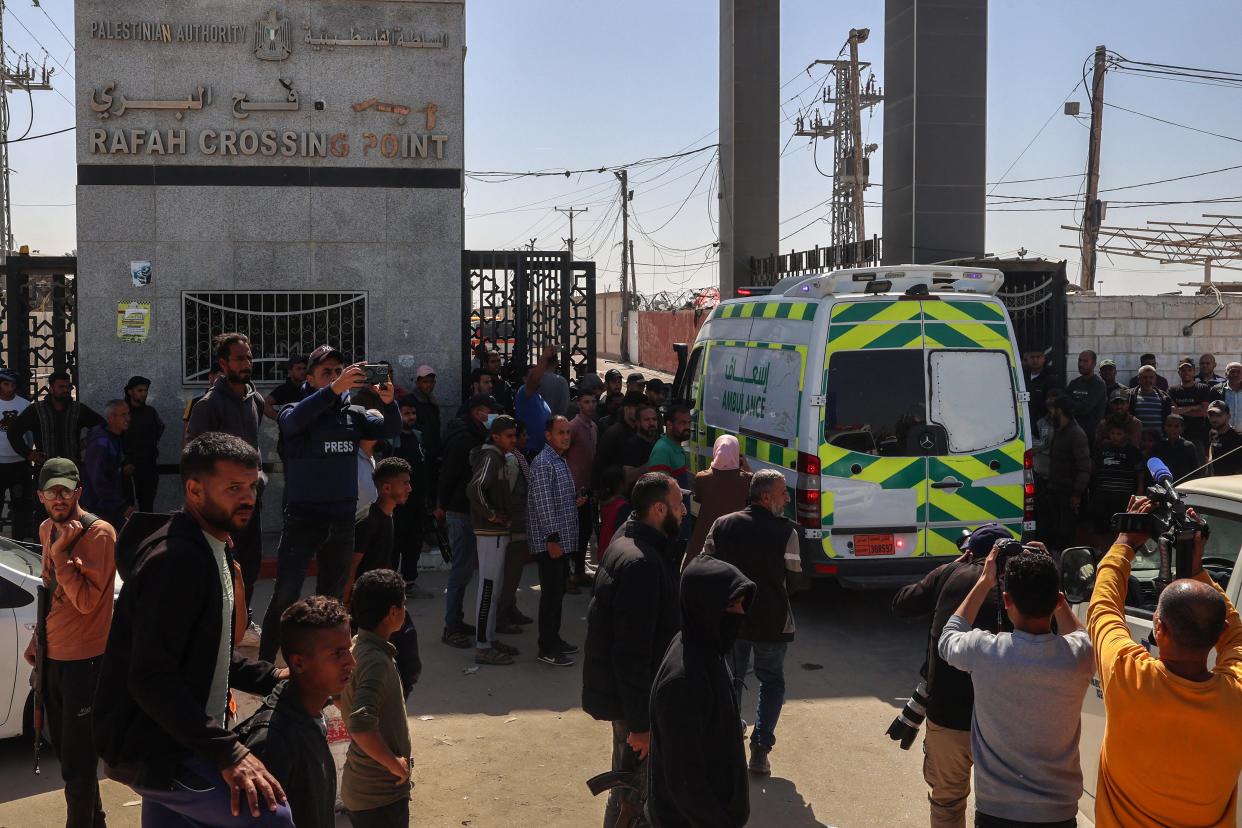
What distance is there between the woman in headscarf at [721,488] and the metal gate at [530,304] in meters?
5.21

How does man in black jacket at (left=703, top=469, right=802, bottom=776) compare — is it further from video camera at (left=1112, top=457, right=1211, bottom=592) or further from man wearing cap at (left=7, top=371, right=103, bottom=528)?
man wearing cap at (left=7, top=371, right=103, bottom=528)

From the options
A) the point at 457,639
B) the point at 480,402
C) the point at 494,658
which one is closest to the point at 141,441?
the point at 480,402

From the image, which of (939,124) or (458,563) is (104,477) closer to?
(458,563)

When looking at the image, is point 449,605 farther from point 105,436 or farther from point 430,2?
point 430,2

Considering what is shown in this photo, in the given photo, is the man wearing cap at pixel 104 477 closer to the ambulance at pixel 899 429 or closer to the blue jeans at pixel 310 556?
the blue jeans at pixel 310 556

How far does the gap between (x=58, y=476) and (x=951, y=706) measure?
3683 millimetres

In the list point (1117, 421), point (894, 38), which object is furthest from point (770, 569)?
point (894, 38)

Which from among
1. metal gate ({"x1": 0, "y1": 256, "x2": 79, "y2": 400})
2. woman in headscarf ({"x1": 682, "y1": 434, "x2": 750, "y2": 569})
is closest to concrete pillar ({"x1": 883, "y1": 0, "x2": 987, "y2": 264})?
woman in headscarf ({"x1": 682, "y1": 434, "x2": 750, "y2": 569})

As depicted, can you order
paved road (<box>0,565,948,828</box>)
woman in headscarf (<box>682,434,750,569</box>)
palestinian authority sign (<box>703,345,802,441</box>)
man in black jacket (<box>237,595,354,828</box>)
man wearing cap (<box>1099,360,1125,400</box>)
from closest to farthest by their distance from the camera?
man in black jacket (<box>237,595,354,828</box>) → paved road (<box>0,565,948,828</box>) → woman in headscarf (<box>682,434,750,569</box>) → palestinian authority sign (<box>703,345,802,441</box>) → man wearing cap (<box>1099,360,1125,400</box>)

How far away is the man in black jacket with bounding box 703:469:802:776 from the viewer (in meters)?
6.11

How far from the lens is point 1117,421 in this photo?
10.6m

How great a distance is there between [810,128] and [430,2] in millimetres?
45577

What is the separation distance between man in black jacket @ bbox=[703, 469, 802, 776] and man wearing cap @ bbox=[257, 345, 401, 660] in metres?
2.01

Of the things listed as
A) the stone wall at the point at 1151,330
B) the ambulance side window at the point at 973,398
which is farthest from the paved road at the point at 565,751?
the stone wall at the point at 1151,330
